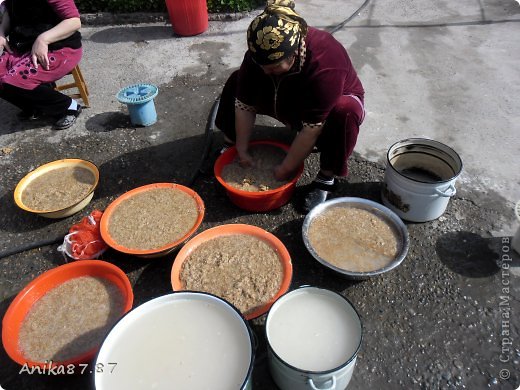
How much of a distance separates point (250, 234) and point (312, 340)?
796 millimetres

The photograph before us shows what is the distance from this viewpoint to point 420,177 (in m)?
2.68

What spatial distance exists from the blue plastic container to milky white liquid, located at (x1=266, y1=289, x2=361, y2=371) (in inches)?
86.8

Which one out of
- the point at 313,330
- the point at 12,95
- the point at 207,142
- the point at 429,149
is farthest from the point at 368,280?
the point at 12,95

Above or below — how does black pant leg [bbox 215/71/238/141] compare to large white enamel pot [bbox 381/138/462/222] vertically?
above

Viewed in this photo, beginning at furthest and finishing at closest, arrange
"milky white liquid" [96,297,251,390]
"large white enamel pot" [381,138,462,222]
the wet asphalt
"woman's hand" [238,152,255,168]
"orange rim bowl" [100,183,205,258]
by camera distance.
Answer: "woman's hand" [238,152,255,168]
"large white enamel pot" [381,138,462,222]
"orange rim bowl" [100,183,205,258]
the wet asphalt
"milky white liquid" [96,297,251,390]

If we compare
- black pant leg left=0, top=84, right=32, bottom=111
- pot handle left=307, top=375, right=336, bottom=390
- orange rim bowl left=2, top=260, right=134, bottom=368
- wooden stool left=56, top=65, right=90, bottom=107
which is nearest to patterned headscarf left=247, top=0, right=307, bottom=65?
orange rim bowl left=2, top=260, right=134, bottom=368

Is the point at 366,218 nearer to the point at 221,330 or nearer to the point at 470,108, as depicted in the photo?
the point at 221,330

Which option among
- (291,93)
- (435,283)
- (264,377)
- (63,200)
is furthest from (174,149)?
(435,283)

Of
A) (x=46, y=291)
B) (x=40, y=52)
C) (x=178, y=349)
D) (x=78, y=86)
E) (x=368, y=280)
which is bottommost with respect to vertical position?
(x=368, y=280)

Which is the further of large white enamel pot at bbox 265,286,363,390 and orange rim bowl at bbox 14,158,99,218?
orange rim bowl at bbox 14,158,99,218

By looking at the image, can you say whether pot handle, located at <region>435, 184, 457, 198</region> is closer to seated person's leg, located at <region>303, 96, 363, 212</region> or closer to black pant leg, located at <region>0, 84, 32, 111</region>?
seated person's leg, located at <region>303, 96, 363, 212</region>

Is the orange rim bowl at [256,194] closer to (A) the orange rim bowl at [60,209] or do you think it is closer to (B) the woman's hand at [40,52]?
(A) the orange rim bowl at [60,209]

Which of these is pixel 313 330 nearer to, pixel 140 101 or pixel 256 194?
pixel 256 194

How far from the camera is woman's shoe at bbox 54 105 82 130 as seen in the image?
3.45 m
